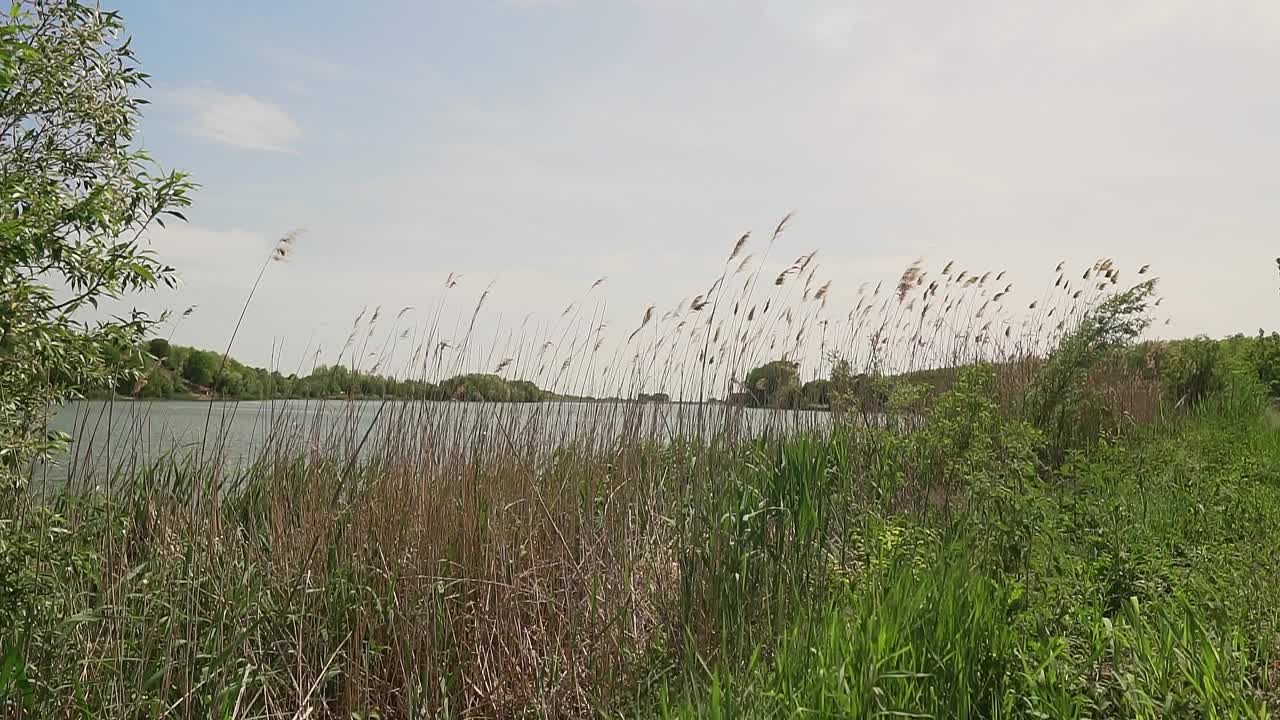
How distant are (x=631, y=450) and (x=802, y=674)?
5.89ft

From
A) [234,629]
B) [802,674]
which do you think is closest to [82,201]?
[234,629]

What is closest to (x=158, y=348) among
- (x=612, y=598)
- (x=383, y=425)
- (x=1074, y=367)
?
(x=383, y=425)

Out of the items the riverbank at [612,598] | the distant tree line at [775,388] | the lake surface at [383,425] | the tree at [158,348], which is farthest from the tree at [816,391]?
the tree at [158,348]

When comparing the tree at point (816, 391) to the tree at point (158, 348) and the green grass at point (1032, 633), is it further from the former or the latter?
the tree at point (158, 348)

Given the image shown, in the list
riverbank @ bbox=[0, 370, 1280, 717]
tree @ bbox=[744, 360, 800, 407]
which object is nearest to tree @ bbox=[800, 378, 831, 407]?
tree @ bbox=[744, 360, 800, 407]

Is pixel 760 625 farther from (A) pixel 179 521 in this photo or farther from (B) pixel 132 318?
(B) pixel 132 318

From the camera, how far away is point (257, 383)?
11.9ft

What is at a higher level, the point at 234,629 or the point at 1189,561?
the point at 1189,561

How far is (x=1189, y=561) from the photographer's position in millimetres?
3574

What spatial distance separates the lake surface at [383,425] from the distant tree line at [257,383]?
2.7 inches

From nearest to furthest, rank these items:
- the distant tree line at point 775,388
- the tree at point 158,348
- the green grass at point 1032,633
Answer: the green grass at point 1032,633, the tree at point 158,348, the distant tree line at point 775,388

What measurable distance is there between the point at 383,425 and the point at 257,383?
53 cm

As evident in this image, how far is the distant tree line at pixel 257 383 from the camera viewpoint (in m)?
2.89

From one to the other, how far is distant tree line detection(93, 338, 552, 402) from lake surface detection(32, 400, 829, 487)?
0.23ft
